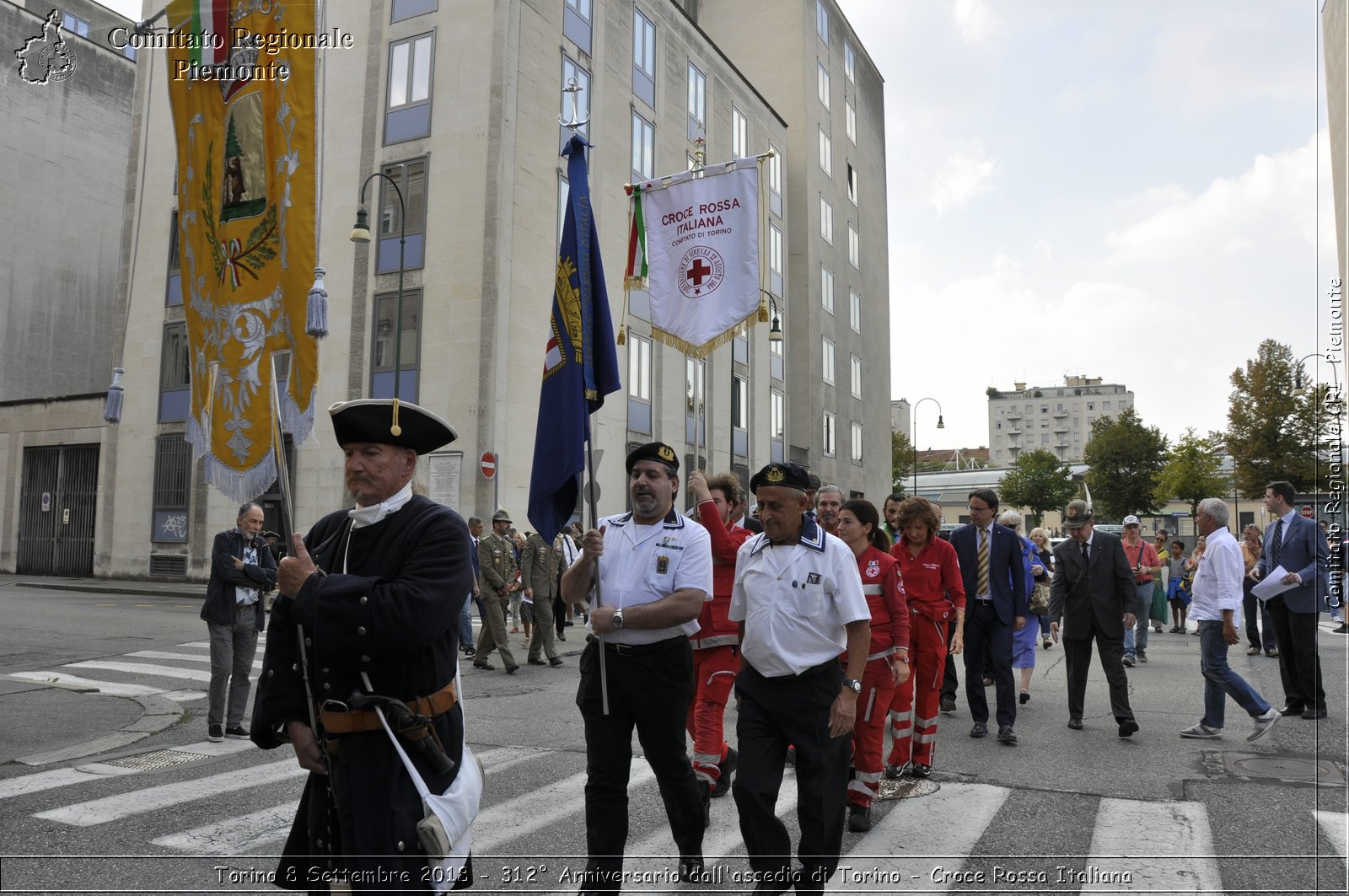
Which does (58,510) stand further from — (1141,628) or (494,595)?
(1141,628)

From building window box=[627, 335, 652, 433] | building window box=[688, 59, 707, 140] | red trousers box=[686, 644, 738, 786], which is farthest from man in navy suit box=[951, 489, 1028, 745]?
building window box=[688, 59, 707, 140]

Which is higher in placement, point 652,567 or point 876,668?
point 652,567

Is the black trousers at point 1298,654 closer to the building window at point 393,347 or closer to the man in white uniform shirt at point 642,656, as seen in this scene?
the man in white uniform shirt at point 642,656

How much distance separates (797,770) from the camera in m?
4.43

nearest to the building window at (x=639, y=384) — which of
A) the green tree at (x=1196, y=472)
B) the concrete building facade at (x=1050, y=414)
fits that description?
the green tree at (x=1196, y=472)

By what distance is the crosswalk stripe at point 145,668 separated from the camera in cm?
1199

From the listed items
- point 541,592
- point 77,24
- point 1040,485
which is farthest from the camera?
point 1040,485

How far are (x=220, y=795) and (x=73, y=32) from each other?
1742 inches

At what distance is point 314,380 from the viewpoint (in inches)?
173

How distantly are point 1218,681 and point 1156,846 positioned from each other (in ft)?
Answer: 12.2

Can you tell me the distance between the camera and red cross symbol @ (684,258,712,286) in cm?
1095

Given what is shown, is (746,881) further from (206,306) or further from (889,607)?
(206,306)

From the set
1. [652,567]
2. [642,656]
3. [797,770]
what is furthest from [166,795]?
[797,770]

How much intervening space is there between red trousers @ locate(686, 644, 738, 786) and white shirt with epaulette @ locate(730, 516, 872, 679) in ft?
3.47
